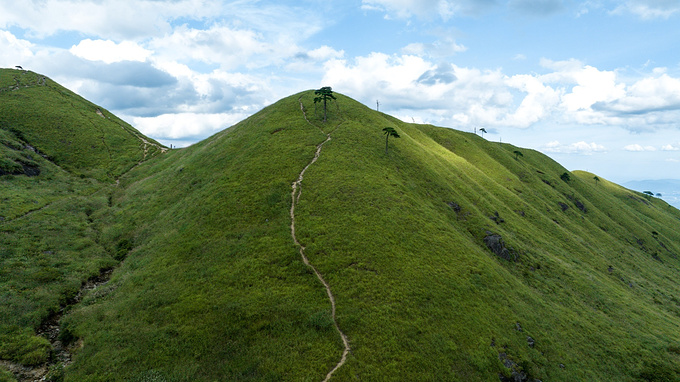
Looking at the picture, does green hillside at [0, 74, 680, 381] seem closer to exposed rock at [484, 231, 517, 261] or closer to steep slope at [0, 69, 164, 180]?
exposed rock at [484, 231, 517, 261]

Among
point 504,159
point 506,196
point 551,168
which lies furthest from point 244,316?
point 551,168

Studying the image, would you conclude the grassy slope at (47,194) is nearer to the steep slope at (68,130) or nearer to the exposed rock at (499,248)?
the steep slope at (68,130)

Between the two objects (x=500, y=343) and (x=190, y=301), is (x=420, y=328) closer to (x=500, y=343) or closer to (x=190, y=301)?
(x=500, y=343)

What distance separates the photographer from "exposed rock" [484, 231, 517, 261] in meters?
50.8

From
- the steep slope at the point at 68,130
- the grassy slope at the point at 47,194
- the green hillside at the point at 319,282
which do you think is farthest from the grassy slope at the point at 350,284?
the steep slope at the point at 68,130

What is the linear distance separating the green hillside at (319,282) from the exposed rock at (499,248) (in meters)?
0.24

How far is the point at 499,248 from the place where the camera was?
51.2 metres

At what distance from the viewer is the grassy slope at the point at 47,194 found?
3023 cm

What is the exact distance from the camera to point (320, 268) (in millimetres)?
35438

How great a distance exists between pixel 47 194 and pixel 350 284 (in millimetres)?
70409

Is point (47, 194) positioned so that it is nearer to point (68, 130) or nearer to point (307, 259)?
point (68, 130)

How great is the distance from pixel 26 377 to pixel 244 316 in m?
17.2

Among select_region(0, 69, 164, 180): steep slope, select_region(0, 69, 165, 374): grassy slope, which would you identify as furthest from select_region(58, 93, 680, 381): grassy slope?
select_region(0, 69, 164, 180): steep slope

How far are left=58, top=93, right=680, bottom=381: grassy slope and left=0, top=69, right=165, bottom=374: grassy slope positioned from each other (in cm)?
387
